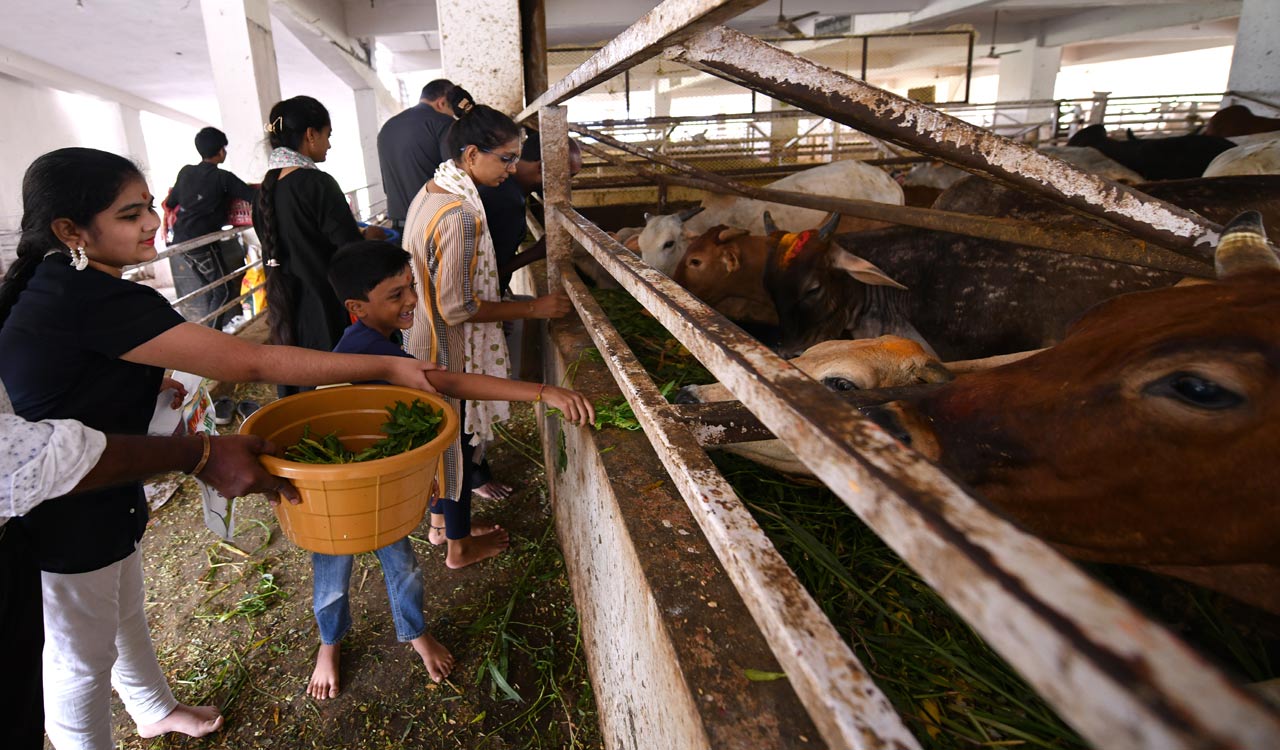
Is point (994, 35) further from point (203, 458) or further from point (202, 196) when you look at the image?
point (203, 458)

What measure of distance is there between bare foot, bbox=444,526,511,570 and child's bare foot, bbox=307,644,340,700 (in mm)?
697

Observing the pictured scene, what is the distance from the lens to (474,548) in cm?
333

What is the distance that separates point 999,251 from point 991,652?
261 centimetres

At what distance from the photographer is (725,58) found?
1.50m

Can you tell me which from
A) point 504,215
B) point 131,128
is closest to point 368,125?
point 131,128

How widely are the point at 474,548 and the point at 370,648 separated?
0.64m

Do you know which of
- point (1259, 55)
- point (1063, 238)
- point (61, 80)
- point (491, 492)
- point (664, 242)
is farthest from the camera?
point (61, 80)

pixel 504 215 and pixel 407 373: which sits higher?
pixel 504 215

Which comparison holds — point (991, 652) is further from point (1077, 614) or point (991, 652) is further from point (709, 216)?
point (709, 216)

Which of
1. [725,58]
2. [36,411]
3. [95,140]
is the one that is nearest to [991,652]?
[725,58]

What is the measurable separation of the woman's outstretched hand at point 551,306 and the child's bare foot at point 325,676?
1560 mm

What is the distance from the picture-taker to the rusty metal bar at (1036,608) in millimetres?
481

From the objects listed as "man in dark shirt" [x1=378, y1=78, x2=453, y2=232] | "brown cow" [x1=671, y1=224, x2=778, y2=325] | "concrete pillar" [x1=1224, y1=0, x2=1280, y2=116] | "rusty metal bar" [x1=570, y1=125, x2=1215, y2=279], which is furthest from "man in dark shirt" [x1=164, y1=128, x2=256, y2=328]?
"concrete pillar" [x1=1224, y1=0, x2=1280, y2=116]

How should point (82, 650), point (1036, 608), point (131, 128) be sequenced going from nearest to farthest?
point (1036, 608), point (82, 650), point (131, 128)
